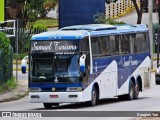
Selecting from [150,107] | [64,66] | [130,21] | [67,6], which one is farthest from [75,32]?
[130,21]

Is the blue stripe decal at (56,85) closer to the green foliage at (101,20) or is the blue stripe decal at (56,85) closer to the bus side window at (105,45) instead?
the bus side window at (105,45)

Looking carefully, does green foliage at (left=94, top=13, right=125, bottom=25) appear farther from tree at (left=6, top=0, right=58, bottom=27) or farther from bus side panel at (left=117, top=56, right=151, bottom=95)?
bus side panel at (left=117, top=56, right=151, bottom=95)

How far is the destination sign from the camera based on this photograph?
3109 cm

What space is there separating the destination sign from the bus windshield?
27 centimetres

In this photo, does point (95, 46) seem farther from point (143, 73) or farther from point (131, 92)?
point (143, 73)

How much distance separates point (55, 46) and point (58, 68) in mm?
857

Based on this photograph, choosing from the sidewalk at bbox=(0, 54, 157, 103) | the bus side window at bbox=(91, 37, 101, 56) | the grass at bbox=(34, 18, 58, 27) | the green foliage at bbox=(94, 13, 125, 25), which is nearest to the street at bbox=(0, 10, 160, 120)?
the sidewalk at bbox=(0, 54, 157, 103)

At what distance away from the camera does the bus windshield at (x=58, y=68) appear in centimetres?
3095

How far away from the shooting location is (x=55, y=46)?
3128cm

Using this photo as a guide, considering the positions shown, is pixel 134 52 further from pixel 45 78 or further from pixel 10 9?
pixel 10 9

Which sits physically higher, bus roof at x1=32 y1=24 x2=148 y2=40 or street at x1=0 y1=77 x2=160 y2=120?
bus roof at x1=32 y1=24 x2=148 y2=40

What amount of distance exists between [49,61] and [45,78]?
65 centimetres

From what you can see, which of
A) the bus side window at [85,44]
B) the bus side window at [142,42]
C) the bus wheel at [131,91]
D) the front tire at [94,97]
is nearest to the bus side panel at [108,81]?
the front tire at [94,97]

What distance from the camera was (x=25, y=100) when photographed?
38062 mm
